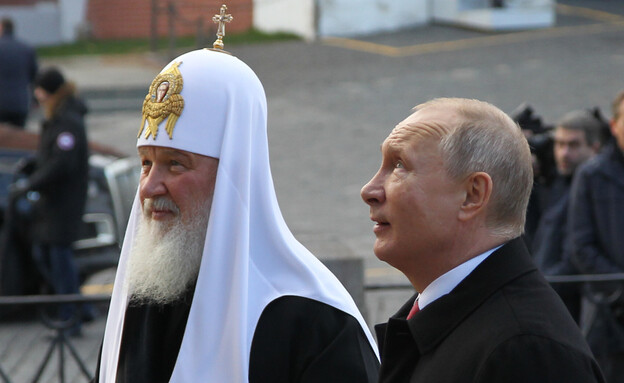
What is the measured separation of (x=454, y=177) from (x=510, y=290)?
285 mm

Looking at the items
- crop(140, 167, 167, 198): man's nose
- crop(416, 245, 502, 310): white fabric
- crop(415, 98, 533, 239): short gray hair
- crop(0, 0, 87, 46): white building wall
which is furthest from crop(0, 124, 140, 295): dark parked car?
crop(0, 0, 87, 46): white building wall

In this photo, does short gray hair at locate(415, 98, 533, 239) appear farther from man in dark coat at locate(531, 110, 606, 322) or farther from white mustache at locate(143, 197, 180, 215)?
man in dark coat at locate(531, 110, 606, 322)

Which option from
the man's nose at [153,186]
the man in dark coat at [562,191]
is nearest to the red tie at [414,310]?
the man's nose at [153,186]

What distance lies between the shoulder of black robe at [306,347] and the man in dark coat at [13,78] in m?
12.6

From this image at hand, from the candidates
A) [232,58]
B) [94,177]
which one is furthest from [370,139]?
[232,58]

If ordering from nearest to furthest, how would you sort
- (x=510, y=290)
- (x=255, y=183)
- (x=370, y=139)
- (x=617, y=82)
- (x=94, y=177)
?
(x=510, y=290)
(x=255, y=183)
(x=94, y=177)
(x=370, y=139)
(x=617, y=82)

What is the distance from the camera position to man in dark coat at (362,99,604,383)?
2277 millimetres

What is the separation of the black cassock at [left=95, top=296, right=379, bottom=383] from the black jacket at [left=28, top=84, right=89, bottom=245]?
5331 millimetres

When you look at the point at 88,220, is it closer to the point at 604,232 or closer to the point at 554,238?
the point at 554,238

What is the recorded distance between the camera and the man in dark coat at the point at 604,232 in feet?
17.7

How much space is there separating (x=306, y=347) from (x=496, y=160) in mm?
784

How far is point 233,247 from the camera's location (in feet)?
9.41

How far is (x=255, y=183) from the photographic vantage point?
294 cm

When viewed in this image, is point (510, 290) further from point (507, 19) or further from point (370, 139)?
point (507, 19)
